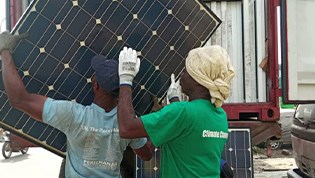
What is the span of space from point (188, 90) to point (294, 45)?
1589 millimetres

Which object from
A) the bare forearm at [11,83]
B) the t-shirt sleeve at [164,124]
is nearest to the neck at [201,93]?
the t-shirt sleeve at [164,124]

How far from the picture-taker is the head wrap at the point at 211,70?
88.0 inches

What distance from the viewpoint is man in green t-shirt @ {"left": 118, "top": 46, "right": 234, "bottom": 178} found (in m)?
2.15

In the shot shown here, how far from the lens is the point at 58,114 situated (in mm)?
2367

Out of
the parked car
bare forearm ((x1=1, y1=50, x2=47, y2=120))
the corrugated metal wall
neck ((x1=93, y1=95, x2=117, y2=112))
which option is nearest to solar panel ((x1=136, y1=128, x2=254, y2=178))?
the corrugated metal wall

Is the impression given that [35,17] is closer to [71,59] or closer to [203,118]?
[71,59]

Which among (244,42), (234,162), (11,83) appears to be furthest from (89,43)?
(244,42)

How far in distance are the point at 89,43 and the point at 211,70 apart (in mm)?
1138

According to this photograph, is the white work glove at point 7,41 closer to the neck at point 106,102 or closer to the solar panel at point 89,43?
the solar panel at point 89,43

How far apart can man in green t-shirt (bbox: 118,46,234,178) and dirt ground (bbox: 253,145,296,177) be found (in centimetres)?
716

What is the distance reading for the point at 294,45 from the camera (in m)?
3.55

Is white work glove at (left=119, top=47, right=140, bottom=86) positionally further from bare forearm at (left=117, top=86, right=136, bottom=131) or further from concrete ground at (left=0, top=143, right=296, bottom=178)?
concrete ground at (left=0, top=143, right=296, bottom=178)

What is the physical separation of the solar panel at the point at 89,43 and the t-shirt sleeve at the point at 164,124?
105 cm

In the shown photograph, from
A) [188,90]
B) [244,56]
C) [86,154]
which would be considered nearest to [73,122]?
[86,154]
